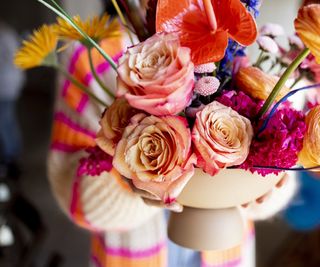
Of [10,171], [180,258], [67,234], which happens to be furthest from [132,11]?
[67,234]

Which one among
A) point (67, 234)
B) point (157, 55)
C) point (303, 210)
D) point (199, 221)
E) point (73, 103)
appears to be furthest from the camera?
point (67, 234)

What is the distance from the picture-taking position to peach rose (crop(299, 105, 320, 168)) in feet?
1.51

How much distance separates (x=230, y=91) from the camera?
0.49 metres

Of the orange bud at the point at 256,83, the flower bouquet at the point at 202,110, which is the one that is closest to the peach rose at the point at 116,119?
the flower bouquet at the point at 202,110

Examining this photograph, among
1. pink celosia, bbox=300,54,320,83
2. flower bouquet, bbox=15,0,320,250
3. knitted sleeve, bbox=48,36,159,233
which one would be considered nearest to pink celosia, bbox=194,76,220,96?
flower bouquet, bbox=15,0,320,250

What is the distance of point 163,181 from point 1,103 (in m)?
1.88

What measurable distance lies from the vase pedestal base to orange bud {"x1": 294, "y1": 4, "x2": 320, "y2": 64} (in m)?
0.21

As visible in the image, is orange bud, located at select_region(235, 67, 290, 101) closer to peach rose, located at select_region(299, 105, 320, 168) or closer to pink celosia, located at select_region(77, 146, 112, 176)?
peach rose, located at select_region(299, 105, 320, 168)

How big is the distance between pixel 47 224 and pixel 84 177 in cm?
143

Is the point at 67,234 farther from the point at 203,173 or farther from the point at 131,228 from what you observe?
the point at 203,173

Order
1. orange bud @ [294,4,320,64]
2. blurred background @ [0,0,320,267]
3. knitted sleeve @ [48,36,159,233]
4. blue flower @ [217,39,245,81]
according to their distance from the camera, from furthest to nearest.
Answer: blurred background @ [0,0,320,267] → knitted sleeve @ [48,36,159,233] → blue flower @ [217,39,245,81] → orange bud @ [294,4,320,64]

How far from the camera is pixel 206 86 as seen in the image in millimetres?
472

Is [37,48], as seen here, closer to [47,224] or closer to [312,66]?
[312,66]

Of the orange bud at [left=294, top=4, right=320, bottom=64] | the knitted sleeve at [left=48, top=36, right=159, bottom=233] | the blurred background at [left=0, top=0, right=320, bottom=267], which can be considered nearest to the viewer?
the orange bud at [left=294, top=4, right=320, bottom=64]
